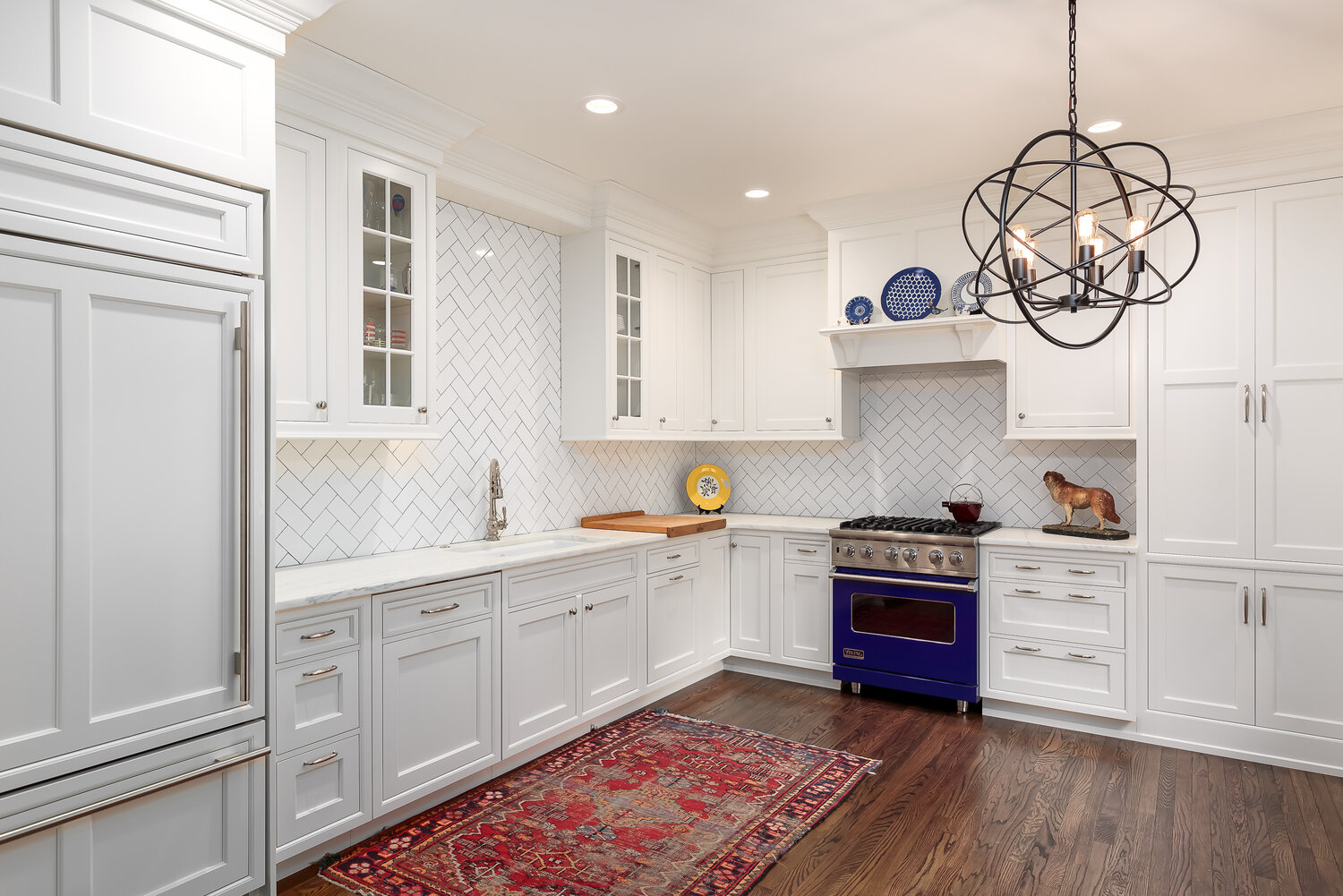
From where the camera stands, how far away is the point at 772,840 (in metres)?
2.73

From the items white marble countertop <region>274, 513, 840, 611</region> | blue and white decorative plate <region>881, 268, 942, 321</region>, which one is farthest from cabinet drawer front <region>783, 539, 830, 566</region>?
blue and white decorative plate <region>881, 268, 942, 321</region>

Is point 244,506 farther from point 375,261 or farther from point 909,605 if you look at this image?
point 909,605

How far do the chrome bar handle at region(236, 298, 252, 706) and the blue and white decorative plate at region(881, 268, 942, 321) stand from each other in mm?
3235

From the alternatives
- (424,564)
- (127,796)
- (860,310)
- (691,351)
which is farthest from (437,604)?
(860,310)

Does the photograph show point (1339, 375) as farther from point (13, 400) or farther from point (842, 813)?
point (13, 400)

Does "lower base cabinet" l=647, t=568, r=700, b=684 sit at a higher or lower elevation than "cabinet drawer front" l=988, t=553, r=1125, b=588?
lower

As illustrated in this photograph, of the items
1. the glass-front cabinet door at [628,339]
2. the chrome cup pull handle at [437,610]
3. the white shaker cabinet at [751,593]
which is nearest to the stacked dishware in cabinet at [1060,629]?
the white shaker cabinet at [751,593]

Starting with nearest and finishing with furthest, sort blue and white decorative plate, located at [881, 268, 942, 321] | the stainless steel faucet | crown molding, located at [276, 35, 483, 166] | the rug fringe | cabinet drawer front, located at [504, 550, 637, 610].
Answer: crown molding, located at [276, 35, 483, 166] → cabinet drawer front, located at [504, 550, 637, 610] → the rug fringe → the stainless steel faucet → blue and white decorative plate, located at [881, 268, 942, 321]

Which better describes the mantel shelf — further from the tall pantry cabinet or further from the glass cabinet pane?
the glass cabinet pane

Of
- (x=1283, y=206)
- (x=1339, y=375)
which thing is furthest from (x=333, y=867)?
(x=1283, y=206)

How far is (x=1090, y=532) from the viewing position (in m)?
3.90

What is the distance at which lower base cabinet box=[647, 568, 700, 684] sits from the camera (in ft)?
13.5

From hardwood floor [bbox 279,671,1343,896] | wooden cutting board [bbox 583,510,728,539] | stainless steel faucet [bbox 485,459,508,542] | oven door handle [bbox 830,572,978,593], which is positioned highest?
stainless steel faucet [bbox 485,459,508,542]

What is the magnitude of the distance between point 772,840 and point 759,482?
2.83 metres
